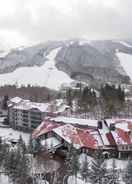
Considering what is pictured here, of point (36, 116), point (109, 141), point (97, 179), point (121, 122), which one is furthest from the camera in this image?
point (36, 116)

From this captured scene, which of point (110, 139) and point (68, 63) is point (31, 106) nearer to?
point (110, 139)

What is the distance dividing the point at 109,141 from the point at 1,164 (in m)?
11.2

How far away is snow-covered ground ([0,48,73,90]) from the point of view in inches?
4008

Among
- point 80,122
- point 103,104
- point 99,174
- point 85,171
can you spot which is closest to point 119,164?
point 85,171

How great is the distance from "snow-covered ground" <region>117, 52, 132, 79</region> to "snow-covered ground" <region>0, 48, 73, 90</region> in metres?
25.9

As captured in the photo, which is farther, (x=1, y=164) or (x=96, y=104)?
(x=96, y=104)

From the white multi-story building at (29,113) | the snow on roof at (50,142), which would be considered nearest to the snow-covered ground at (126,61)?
the white multi-story building at (29,113)

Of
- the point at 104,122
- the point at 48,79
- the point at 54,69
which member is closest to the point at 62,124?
the point at 104,122

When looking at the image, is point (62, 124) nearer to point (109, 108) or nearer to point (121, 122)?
point (121, 122)

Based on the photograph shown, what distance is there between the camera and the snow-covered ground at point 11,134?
3851 cm

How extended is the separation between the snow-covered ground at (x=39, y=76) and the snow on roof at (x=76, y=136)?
2439 inches

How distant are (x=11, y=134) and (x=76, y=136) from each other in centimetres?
1097

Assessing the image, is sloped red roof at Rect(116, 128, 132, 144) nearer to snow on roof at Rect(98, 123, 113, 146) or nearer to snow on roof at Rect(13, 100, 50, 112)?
snow on roof at Rect(98, 123, 113, 146)

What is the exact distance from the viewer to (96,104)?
48.9 meters
